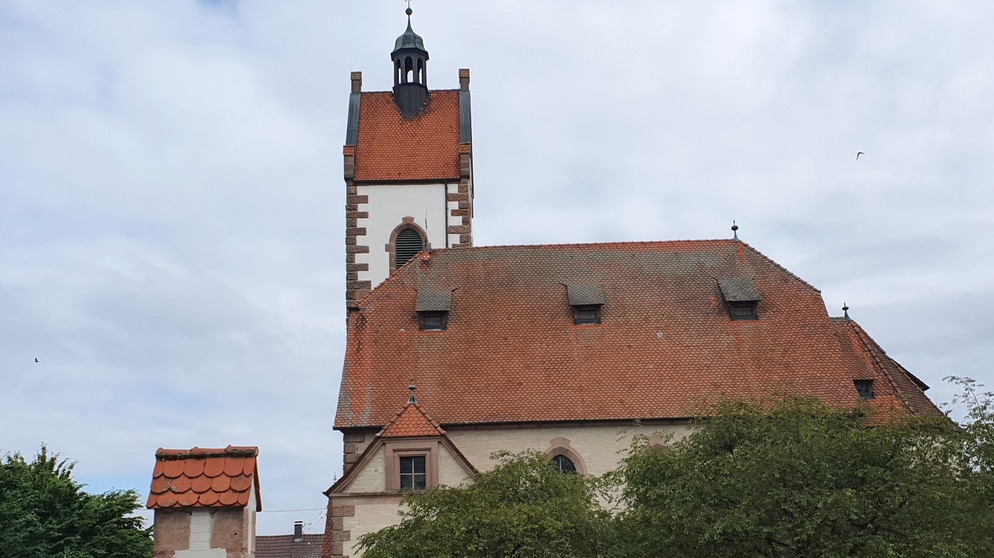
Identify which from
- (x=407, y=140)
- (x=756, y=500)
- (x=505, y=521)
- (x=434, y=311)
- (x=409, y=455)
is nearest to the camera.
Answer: (x=756, y=500)

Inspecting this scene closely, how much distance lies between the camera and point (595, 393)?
2897 cm

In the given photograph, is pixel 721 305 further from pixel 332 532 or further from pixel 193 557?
pixel 193 557

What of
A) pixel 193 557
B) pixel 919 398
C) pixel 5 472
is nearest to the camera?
pixel 193 557

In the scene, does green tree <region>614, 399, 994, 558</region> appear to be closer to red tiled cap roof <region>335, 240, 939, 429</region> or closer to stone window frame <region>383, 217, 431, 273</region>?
red tiled cap roof <region>335, 240, 939, 429</region>

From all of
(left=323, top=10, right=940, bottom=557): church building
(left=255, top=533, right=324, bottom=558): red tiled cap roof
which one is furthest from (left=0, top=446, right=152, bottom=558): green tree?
(left=255, top=533, right=324, bottom=558): red tiled cap roof

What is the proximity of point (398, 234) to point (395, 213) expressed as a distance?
2.63 feet

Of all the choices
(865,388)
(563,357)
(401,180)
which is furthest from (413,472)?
(401,180)

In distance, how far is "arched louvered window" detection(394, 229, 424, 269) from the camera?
1435 inches

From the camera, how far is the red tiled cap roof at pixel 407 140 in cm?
3778

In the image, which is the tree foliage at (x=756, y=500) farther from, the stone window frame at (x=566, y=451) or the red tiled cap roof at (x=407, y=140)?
the red tiled cap roof at (x=407, y=140)

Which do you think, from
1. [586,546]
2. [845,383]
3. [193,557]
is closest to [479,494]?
[586,546]

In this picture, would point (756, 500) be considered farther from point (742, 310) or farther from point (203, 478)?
point (742, 310)

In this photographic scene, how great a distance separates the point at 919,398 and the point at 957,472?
1149cm

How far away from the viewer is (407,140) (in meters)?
39.0
